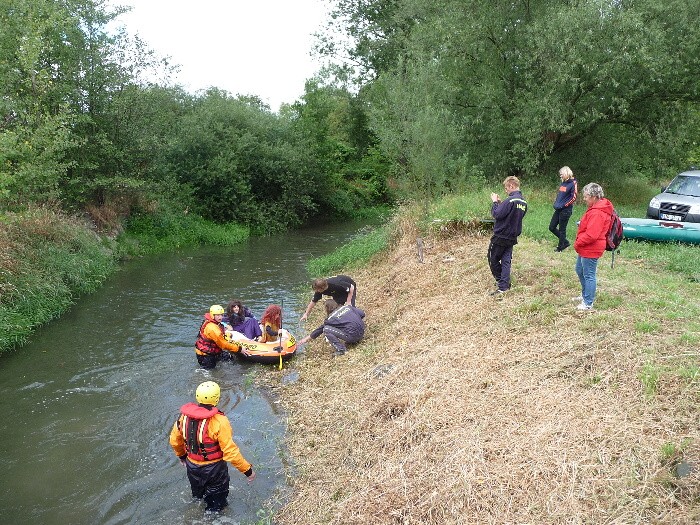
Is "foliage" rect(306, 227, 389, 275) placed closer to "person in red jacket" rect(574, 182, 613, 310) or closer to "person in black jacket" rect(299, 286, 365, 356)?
"person in black jacket" rect(299, 286, 365, 356)

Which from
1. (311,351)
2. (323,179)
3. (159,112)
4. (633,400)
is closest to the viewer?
(633,400)

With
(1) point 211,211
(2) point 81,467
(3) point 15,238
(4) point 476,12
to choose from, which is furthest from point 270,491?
(1) point 211,211

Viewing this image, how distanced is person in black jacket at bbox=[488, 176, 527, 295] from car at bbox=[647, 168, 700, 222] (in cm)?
792

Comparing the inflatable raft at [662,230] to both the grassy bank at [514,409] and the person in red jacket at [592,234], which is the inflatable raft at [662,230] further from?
the person in red jacket at [592,234]

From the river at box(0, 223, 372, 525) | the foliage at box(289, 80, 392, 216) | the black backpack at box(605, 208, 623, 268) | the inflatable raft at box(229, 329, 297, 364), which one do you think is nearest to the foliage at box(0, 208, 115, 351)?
the river at box(0, 223, 372, 525)

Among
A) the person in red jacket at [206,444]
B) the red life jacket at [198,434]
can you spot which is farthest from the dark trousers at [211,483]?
the red life jacket at [198,434]

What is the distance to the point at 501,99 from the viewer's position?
20.2 metres

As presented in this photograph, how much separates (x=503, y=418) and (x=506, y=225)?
3964mm

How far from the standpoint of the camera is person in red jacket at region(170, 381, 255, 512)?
5.74m

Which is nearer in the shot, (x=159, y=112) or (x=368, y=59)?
(x=159, y=112)

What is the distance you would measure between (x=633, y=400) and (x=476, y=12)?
18833 millimetres

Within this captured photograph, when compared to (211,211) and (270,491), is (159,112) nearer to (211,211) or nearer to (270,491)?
(211,211)

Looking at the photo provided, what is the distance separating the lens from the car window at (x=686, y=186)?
49.9 feet

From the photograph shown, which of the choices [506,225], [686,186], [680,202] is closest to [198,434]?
[506,225]
